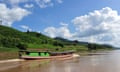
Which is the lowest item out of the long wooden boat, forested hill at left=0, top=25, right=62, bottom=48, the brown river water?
the brown river water

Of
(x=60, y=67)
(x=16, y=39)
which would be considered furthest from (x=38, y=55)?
(x=16, y=39)

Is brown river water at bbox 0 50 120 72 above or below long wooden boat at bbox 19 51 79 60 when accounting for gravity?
below

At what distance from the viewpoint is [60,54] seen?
86.7 m

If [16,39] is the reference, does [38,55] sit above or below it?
below

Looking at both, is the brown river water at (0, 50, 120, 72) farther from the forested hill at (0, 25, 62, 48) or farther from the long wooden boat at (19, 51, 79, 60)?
the forested hill at (0, 25, 62, 48)

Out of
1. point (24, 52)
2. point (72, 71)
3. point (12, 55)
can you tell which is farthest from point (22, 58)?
point (72, 71)

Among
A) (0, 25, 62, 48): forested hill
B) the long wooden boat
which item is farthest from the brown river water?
(0, 25, 62, 48): forested hill

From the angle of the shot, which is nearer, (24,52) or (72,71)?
(72,71)

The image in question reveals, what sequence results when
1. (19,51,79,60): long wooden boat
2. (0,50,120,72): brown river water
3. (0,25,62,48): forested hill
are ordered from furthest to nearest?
(0,25,62,48): forested hill
(19,51,79,60): long wooden boat
(0,50,120,72): brown river water

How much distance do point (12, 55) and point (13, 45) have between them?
26802 millimetres

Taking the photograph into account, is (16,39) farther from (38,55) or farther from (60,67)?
Result: (60,67)

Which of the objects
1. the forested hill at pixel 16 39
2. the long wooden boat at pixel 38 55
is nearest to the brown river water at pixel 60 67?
the long wooden boat at pixel 38 55

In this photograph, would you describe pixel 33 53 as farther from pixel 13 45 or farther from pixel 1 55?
pixel 13 45

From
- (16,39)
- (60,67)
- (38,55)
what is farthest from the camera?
(16,39)
